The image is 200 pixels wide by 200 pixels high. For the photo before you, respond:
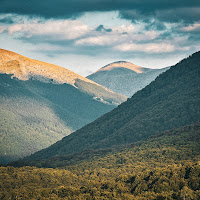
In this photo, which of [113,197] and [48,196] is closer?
Result: [113,197]

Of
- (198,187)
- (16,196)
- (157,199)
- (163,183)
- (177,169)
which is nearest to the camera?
(157,199)

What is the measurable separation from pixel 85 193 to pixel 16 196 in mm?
37143

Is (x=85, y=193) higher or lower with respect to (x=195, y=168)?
lower

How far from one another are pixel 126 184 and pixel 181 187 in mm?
31474

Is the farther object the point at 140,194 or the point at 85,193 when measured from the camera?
the point at 85,193

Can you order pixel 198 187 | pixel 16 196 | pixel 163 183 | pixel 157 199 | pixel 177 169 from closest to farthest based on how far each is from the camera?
pixel 157 199, pixel 198 187, pixel 163 183, pixel 177 169, pixel 16 196

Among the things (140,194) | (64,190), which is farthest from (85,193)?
(140,194)

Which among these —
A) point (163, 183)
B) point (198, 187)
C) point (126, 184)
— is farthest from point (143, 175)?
point (198, 187)

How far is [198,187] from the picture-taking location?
158 metres

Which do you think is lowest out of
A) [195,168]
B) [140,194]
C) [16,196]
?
[16,196]

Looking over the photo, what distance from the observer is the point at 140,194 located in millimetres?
166000

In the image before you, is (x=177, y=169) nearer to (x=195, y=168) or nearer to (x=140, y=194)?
(x=195, y=168)

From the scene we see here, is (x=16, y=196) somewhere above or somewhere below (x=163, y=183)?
below

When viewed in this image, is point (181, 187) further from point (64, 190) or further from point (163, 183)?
point (64, 190)
